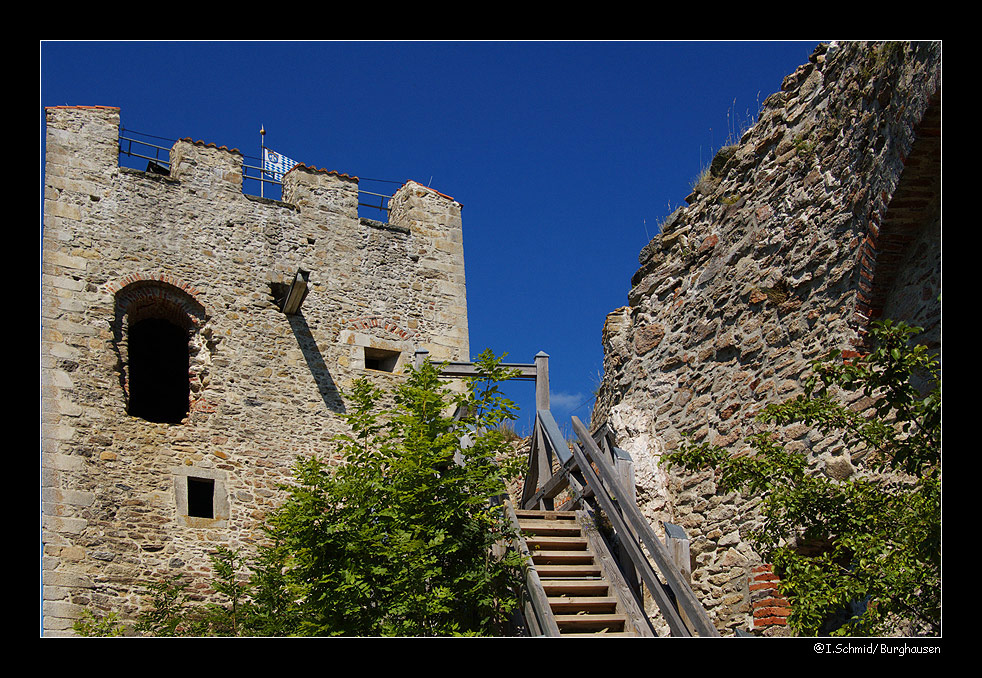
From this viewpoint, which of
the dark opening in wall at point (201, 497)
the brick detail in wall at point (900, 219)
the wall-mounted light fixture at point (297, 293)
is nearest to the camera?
the brick detail in wall at point (900, 219)

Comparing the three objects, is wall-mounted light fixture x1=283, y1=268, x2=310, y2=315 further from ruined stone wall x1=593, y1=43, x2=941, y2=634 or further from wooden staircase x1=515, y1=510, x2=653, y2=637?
wooden staircase x1=515, y1=510, x2=653, y2=637

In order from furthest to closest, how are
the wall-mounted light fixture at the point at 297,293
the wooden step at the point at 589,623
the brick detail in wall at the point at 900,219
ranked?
the wall-mounted light fixture at the point at 297,293, the wooden step at the point at 589,623, the brick detail in wall at the point at 900,219

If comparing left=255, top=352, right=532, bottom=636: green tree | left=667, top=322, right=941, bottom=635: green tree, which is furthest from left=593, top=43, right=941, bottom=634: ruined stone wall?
left=255, top=352, right=532, bottom=636: green tree

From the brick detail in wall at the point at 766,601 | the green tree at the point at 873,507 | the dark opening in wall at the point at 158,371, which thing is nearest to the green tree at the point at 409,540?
the green tree at the point at 873,507

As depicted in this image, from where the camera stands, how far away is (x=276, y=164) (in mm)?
14875

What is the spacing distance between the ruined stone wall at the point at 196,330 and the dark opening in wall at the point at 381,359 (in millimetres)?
52

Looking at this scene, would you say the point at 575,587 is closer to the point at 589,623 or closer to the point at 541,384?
the point at 589,623

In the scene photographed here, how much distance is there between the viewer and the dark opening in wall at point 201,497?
12398mm

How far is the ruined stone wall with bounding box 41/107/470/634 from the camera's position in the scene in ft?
38.2

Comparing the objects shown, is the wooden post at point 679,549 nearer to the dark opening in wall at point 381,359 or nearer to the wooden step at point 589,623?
the wooden step at point 589,623

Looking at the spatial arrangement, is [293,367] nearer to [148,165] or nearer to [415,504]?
[148,165]

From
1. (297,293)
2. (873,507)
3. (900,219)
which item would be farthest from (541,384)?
(297,293)

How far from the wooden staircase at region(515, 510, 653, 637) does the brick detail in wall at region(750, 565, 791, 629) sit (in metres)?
1.10

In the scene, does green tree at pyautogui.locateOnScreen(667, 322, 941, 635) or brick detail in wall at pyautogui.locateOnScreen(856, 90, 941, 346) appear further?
brick detail in wall at pyautogui.locateOnScreen(856, 90, 941, 346)
